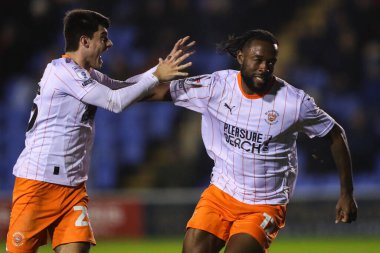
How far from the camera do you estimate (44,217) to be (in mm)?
6078

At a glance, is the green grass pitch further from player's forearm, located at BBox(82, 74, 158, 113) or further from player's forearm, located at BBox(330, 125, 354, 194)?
player's forearm, located at BBox(82, 74, 158, 113)

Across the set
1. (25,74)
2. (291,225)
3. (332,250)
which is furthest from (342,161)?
(25,74)

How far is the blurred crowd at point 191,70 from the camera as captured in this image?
1409 cm

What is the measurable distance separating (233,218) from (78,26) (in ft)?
5.80

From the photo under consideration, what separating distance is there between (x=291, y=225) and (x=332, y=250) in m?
2.03

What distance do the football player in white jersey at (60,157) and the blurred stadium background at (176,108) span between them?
6786 millimetres

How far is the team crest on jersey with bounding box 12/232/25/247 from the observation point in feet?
19.7

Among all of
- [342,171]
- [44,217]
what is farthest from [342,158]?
[44,217]

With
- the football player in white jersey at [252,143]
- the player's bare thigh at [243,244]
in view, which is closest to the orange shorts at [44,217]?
the football player in white jersey at [252,143]

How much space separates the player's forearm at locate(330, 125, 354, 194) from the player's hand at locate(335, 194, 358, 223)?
0.18ft

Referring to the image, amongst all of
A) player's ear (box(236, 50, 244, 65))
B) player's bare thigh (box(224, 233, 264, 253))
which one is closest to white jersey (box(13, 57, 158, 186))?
player's ear (box(236, 50, 244, 65))

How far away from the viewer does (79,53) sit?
6207 mm

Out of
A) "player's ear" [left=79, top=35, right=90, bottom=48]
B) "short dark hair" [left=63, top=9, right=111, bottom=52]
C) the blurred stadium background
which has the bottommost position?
the blurred stadium background

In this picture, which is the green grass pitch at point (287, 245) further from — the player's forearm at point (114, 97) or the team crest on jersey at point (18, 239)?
the player's forearm at point (114, 97)
